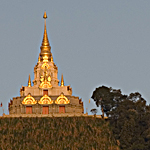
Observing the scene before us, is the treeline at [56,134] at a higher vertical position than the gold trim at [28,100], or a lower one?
lower

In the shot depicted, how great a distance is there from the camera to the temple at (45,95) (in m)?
128

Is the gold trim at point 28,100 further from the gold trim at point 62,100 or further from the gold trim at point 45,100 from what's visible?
the gold trim at point 62,100

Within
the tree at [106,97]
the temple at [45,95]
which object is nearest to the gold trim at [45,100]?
the temple at [45,95]

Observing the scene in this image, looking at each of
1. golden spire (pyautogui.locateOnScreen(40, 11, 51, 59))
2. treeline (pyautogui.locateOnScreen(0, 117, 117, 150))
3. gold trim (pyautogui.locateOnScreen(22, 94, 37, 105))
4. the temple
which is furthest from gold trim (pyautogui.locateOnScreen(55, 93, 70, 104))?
golden spire (pyautogui.locateOnScreen(40, 11, 51, 59))

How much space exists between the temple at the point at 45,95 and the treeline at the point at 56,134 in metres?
16.0

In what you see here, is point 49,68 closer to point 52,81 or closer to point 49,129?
point 52,81

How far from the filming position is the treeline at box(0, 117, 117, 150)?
10038 cm

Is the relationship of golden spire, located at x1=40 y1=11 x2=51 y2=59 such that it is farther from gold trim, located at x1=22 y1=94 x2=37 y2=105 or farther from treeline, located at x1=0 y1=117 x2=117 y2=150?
treeline, located at x1=0 y1=117 x2=117 y2=150

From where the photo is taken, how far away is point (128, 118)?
108562 millimetres

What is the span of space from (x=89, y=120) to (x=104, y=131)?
539 cm

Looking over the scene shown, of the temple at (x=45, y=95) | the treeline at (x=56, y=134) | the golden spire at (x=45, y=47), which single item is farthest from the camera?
the golden spire at (x=45, y=47)

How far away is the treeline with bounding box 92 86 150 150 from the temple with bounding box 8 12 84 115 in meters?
10.9

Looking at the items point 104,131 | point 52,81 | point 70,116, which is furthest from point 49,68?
point 104,131

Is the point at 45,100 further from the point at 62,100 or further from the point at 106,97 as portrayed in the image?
the point at 106,97
